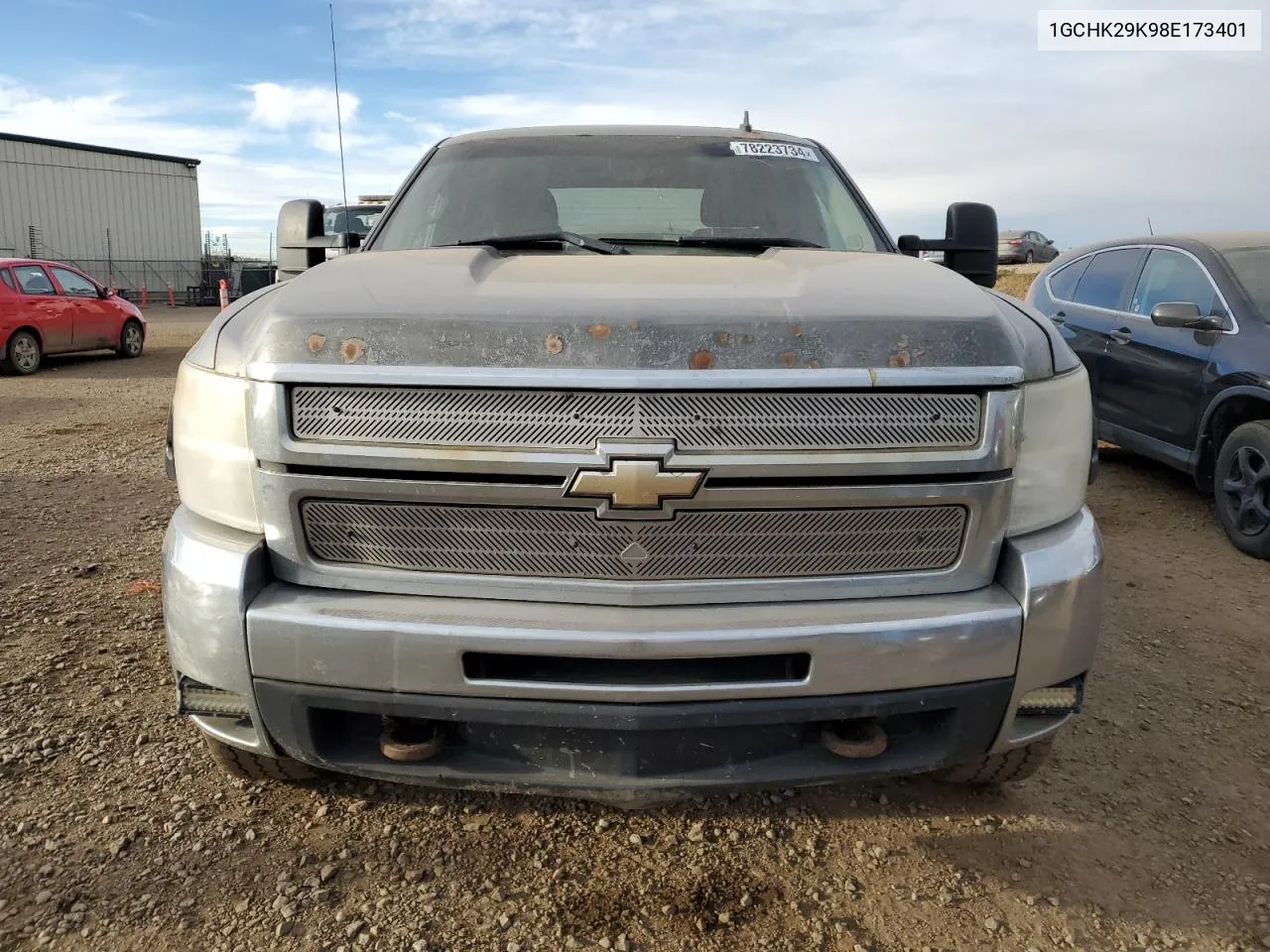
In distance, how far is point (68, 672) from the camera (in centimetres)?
342

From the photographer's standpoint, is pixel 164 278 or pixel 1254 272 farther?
pixel 164 278

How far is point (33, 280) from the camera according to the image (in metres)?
12.7

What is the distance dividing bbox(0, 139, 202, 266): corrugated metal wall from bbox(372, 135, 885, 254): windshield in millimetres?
33232

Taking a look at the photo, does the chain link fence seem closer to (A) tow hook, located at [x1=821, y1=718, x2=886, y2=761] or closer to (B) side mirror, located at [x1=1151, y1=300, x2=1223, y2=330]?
(B) side mirror, located at [x1=1151, y1=300, x2=1223, y2=330]

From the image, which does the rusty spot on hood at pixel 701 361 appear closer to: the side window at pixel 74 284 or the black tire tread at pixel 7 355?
the black tire tread at pixel 7 355

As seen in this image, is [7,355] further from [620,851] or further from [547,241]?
[620,851]

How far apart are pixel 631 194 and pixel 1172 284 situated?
4314mm

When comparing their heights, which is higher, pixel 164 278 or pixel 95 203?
pixel 95 203

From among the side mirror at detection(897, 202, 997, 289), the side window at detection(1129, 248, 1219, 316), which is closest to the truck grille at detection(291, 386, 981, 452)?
the side mirror at detection(897, 202, 997, 289)

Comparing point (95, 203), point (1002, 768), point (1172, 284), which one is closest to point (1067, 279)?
point (1172, 284)

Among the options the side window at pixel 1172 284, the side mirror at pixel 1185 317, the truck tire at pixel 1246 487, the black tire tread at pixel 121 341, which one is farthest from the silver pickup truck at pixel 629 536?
the black tire tread at pixel 121 341

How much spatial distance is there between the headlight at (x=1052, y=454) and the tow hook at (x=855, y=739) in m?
0.54

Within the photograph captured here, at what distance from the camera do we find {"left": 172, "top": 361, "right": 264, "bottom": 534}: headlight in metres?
2.09

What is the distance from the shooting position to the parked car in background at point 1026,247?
112 ft
